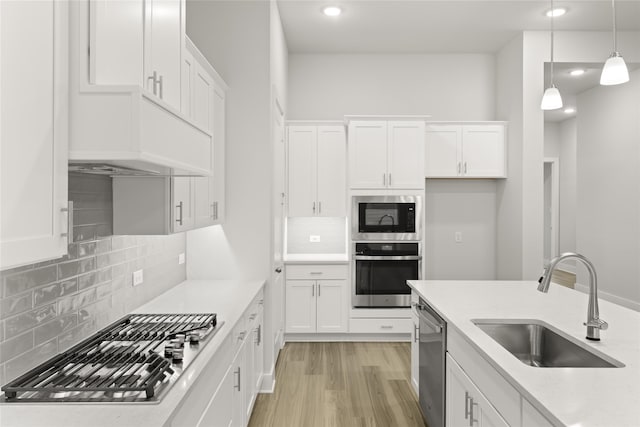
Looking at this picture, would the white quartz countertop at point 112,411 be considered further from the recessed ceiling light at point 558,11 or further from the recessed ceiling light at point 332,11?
the recessed ceiling light at point 558,11

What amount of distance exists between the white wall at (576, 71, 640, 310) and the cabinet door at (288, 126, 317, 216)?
3929mm

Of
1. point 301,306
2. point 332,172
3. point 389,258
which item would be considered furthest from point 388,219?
point 301,306

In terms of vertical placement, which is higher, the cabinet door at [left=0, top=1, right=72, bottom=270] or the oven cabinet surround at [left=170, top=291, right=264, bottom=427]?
the cabinet door at [left=0, top=1, right=72, bottom=270]

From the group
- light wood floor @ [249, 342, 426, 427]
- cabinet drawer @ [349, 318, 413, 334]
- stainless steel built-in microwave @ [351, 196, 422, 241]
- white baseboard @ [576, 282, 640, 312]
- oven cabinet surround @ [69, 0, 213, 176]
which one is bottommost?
light wood floor @ [249, 342, 426, 427]

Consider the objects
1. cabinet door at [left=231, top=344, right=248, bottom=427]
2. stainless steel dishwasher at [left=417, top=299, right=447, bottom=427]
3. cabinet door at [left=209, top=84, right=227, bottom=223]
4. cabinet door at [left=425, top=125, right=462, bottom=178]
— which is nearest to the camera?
cabinet door at [left=231, top=344, right=248, bottom=427]

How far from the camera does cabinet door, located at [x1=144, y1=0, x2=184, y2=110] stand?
1.71 m

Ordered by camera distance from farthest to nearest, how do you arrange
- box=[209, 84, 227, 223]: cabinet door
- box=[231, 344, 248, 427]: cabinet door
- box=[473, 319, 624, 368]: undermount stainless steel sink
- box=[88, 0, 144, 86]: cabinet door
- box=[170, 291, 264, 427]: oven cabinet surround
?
box=[209, 84, 227, 223]: cabinet door < box=[231, 344, 248, 427]: cabinet door < box=[473, 319, 624, 368]: undermount stainless steel sink < box=[170, 291, 264, 427]: oven cabinet surround < box=[88, 0, 144, 86]: cabinet door

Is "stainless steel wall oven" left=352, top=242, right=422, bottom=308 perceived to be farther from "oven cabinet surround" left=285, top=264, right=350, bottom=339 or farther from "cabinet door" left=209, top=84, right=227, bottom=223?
"cabinet door" left=209, top=84, right=227, bottom=223

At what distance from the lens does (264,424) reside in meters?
2.84

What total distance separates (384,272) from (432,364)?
1999 millimetres

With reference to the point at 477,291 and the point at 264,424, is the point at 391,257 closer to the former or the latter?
the point at 477,291

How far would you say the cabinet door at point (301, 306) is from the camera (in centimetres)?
450

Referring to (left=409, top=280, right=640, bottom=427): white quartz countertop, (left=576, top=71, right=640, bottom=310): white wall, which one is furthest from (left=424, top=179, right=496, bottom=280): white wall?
(left=409, top=280, right=640, bottom=427): white quartz countertop

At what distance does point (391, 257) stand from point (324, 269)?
0.72 metres
